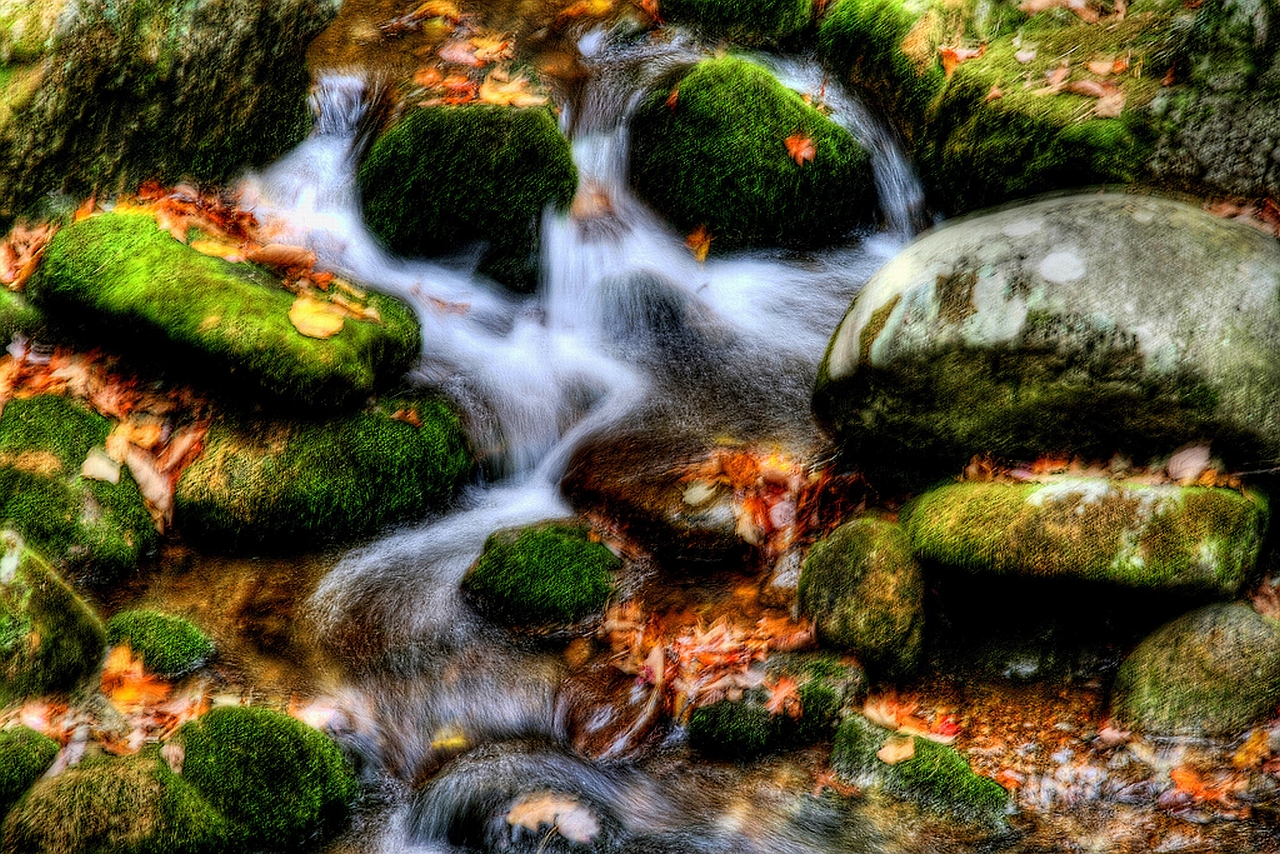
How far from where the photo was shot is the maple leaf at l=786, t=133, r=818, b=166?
6.77 meters

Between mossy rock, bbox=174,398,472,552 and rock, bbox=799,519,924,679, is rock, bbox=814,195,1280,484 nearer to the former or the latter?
rock, bbox=799,519,924,679

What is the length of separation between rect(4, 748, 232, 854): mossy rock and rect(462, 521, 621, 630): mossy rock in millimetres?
1702

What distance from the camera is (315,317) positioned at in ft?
18.1

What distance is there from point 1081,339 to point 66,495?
510 cm

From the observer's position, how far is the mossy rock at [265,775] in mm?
3668

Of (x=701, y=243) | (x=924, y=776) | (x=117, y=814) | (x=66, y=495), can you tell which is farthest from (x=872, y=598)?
(x=66, y=495)

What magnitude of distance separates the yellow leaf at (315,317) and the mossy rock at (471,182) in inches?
42.1

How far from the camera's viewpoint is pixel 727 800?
4.00 metres

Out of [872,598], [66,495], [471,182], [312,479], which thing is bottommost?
[66,495]

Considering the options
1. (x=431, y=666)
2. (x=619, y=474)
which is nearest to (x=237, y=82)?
(x=619, y=474)

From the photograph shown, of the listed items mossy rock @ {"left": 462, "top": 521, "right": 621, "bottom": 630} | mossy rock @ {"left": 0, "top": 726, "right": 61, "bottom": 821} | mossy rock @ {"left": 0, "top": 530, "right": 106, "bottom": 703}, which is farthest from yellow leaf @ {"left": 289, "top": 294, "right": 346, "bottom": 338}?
mossy rock @ {"left": 0, "top": 726, "right": 61, "bottom": 821}

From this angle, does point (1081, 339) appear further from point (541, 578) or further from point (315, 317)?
point (315, 317)

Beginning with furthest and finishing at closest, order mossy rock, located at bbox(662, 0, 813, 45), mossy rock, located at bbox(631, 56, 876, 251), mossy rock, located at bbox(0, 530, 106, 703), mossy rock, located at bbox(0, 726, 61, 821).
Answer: mossy rock, located at bbox(662, 0, 813, 45)
mossy rock, located at bbox(631, 56, 876, 251)
mossy rock, located at bbox(0, 530, 106, 703)
mossy rock, located at bbox(0, 726, 61, 821)

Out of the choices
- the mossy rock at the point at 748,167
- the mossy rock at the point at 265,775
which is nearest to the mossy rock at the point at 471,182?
the mossy rock at the point at 748,167
